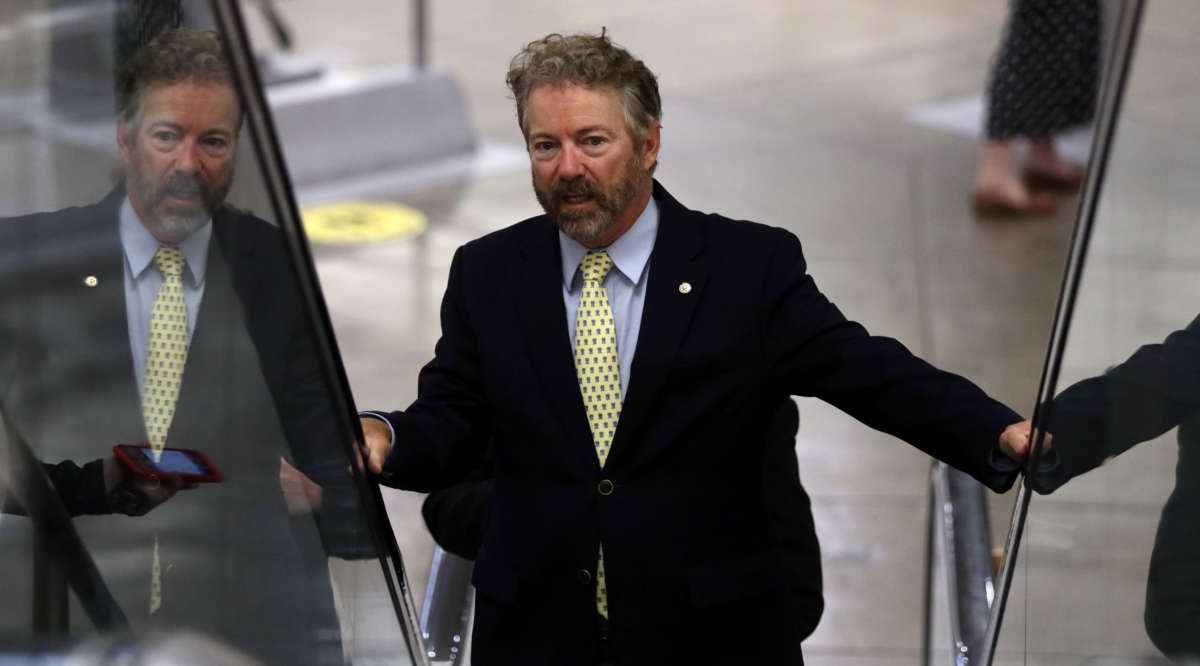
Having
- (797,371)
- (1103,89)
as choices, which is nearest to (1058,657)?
(797,371)

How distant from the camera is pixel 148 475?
1689 millimetres

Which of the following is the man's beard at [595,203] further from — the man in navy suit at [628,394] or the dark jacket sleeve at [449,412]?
the dark jacket sleeve at [449,412]

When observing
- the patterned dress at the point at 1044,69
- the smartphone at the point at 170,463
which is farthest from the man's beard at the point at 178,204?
the patterned dress at the point at 1044,69

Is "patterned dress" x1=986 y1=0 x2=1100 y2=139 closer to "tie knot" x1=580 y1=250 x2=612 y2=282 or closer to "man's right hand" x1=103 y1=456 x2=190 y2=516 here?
"tie knot" x1=580 y1=250 x2=612 y2=282

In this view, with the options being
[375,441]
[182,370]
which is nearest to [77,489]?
[182,370]

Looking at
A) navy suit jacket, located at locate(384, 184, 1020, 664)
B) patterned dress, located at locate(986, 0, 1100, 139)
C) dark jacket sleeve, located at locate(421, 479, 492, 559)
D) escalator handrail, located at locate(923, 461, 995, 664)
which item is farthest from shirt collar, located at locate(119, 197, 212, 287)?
patterned dress, located at locate(986, 0, 1100, 139)

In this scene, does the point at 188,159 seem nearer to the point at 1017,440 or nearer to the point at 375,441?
the point at 375,441

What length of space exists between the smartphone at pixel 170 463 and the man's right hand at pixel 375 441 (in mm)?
378

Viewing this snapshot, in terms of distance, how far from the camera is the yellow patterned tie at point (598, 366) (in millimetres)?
2281

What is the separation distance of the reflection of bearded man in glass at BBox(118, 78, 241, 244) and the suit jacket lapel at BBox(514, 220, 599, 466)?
722 mm

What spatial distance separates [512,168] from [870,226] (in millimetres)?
1469

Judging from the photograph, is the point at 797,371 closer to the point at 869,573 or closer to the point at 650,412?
the point at 650,412

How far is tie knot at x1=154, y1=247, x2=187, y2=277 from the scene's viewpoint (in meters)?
1.62

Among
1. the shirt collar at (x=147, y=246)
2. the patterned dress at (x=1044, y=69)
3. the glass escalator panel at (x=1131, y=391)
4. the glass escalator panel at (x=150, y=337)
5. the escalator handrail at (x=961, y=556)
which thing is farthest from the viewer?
the patterned dress at (x=1044, y=69)
